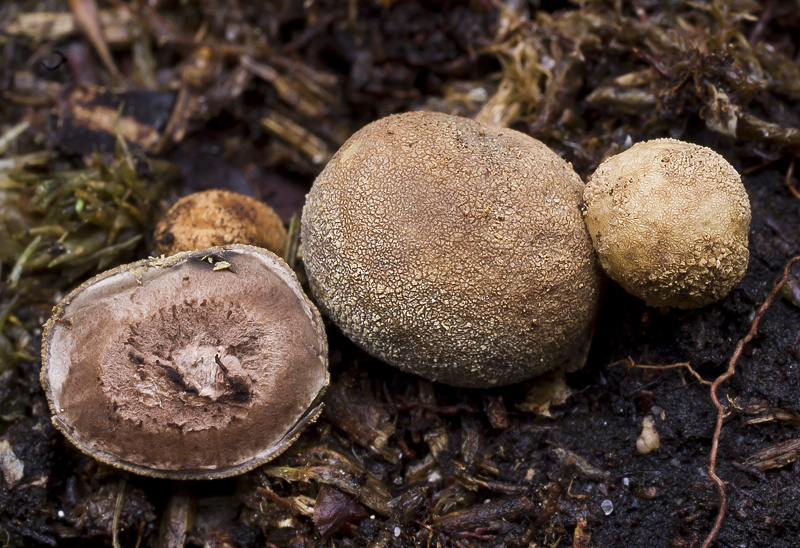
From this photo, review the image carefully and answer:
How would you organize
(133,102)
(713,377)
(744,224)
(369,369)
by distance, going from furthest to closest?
(133,102) < (369,369) < (713,377) < (744,224)

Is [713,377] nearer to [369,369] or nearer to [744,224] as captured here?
[744,224]

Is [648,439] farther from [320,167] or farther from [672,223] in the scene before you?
[320,167]

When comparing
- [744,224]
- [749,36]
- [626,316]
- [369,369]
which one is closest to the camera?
[744,224]

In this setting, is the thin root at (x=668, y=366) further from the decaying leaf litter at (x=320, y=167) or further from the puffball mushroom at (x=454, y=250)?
the puffball mushroom at (x=454, y=250)

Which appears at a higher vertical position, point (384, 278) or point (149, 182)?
point (384, 278)

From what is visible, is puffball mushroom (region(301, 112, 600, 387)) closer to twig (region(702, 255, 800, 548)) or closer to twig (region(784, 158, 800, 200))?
twig (region(702, 255, 800, 548))

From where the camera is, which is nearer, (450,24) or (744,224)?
(744,224)

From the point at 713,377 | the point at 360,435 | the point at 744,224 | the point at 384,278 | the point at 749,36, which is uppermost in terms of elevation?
the point at 749,36

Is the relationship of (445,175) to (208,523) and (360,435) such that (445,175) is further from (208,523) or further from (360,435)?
(208,523)

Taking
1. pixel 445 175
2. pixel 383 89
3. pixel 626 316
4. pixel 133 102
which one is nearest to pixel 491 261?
pixel 445 175
